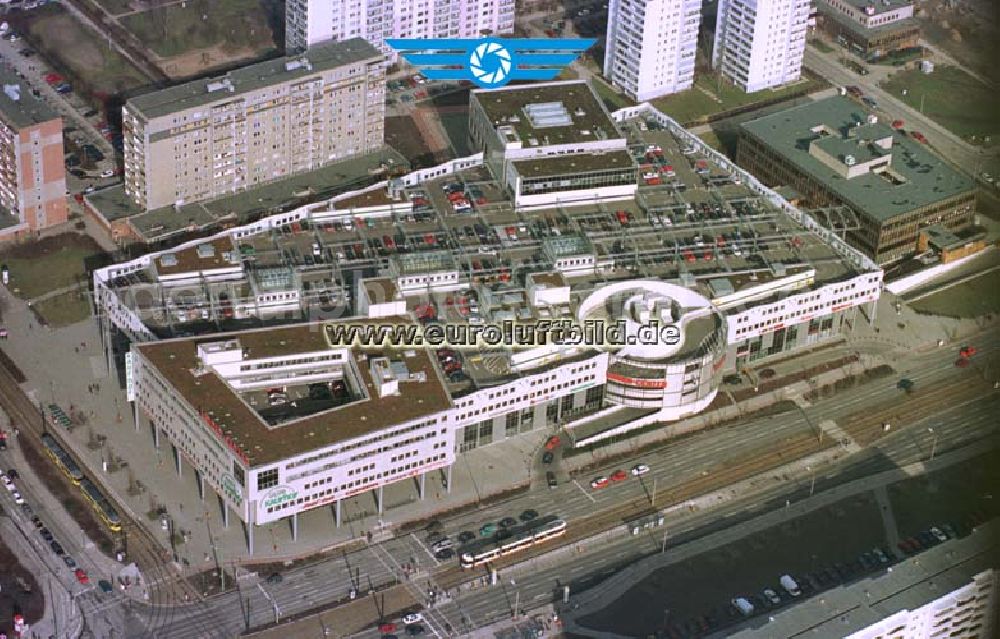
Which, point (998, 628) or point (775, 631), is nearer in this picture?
point (998, 628)

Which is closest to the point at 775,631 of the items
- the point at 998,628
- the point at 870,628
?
the point at 870,628

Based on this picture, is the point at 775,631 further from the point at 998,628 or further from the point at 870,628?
the point at 998,628

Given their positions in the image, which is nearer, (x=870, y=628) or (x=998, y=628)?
(x=998, y=628)

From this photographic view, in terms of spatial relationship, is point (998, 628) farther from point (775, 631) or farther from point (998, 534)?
point (775, 631)

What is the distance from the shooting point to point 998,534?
191 meters

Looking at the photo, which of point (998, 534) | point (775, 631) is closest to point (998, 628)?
point (998, 534)

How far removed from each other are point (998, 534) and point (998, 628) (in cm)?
986

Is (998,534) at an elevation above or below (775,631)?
above

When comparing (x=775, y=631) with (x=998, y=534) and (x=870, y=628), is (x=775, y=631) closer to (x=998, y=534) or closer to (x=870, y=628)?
(x=870, y=628)

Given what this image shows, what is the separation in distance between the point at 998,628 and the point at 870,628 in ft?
53.1

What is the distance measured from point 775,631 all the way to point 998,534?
990 inches

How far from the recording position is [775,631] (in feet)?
656

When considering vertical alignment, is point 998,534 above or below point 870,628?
above

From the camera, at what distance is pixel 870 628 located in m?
199
